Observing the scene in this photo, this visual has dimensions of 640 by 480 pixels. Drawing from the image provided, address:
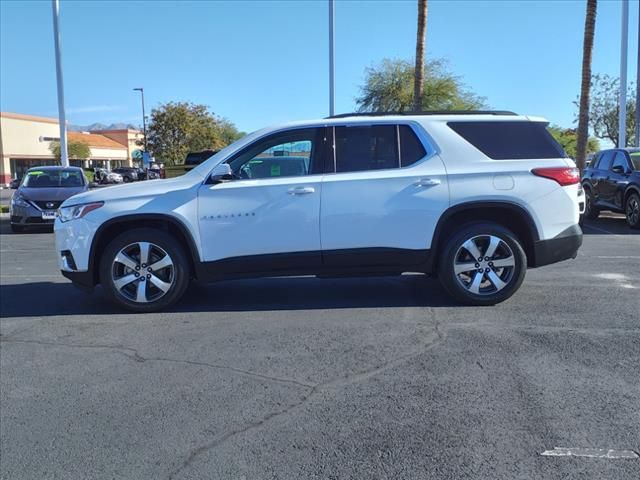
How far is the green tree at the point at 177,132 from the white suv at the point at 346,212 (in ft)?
181

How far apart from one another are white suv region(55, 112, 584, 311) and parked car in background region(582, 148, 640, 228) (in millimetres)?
7722

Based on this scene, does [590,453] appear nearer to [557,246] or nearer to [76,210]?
[557,246]

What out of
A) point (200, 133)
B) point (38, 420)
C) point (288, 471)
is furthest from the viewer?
point (200, 133)

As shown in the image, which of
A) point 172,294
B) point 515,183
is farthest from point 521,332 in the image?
point 172,294

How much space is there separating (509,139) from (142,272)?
392 cm

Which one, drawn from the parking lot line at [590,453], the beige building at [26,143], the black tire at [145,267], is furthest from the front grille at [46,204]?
the beige building at [26,143]

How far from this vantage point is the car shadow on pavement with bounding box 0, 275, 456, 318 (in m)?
6.14

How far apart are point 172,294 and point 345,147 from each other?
2263 millimetres

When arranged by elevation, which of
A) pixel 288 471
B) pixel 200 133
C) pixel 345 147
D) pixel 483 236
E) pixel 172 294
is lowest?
pixel 288 471

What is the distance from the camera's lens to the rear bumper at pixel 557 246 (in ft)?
19.4

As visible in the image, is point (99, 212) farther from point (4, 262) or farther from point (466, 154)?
point (4, 262)

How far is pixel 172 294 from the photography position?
19.3ft

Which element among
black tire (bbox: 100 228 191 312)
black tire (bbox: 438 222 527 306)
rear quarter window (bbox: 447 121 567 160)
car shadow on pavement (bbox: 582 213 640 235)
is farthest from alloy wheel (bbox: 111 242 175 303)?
car shadow on pavement (bbox: 582 213 640 235)

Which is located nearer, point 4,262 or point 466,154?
point 466,154
